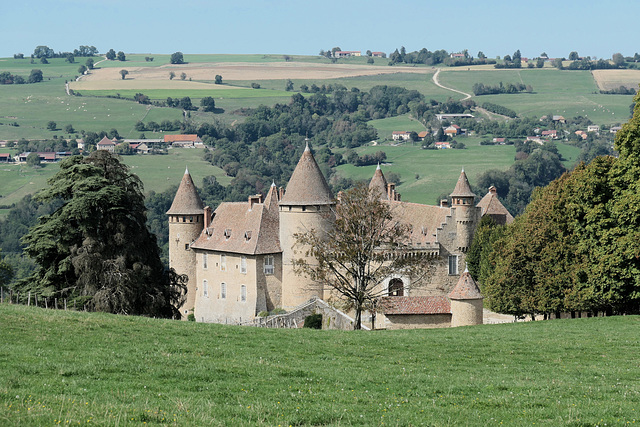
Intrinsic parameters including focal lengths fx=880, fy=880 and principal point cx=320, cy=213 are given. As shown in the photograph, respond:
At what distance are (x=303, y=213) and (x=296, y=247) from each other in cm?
260

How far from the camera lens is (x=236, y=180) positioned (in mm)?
157500

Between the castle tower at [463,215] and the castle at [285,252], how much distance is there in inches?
2.9

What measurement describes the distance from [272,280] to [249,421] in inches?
1764

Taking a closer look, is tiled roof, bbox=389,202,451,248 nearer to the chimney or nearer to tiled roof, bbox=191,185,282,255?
tiled roof, bbox=191,185,282,255

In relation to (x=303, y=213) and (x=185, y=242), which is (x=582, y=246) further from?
(x=185, y=242)

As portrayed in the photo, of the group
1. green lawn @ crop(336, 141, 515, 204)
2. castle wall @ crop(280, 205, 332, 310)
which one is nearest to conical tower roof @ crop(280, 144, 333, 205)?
castle wall @ crop(280, 205, 332, 310)

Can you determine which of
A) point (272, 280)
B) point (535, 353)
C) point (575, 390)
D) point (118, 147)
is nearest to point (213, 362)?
point (575, 390)

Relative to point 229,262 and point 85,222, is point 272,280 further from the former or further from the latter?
point 85,222

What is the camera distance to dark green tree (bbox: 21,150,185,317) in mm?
44656

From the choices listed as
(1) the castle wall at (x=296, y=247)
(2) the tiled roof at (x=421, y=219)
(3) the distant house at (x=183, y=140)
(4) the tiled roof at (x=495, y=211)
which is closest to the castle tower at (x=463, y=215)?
(2) the tiled roof at (x=421, y=219)

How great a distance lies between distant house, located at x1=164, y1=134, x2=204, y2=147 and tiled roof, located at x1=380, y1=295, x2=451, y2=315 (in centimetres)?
14384

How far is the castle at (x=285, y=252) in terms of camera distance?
182ft

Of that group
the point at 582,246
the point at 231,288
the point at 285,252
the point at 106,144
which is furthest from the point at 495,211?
the point at 106,144

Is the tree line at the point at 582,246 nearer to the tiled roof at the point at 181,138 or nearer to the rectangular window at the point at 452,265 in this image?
the rectangular window at the point at 452,265
